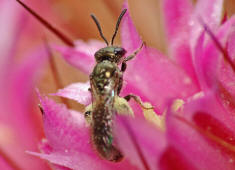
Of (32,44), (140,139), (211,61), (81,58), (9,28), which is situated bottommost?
(140,139)

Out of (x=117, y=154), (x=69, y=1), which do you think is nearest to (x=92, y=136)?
(x=117, y=154)

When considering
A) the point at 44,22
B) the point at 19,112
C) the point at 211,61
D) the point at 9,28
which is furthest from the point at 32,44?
the point at 211,61

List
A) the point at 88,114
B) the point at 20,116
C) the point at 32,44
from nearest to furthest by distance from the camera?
the point at 88,114 → the point at 20,116 → the point at 32,44

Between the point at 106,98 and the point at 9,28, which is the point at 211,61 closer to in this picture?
the point at 106,98

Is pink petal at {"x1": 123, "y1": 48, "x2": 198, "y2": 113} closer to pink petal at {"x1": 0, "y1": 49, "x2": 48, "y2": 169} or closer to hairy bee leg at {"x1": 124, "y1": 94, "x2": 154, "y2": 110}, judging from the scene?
hairy bee leg at {"x1": 124, "y1": 94, "x2": 154, "y2": 110}

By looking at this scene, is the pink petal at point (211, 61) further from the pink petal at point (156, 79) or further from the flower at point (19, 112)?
the flower at point (19, 112)

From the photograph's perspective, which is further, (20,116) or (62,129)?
(20,116)

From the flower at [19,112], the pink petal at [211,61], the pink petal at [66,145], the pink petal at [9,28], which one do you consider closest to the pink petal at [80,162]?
the pink petal at [66,145]

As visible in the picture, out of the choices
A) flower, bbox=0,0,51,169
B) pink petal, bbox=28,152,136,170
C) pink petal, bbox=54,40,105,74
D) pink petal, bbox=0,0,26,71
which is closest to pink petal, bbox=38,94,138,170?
pink petal, bbox=28,152,136,170
